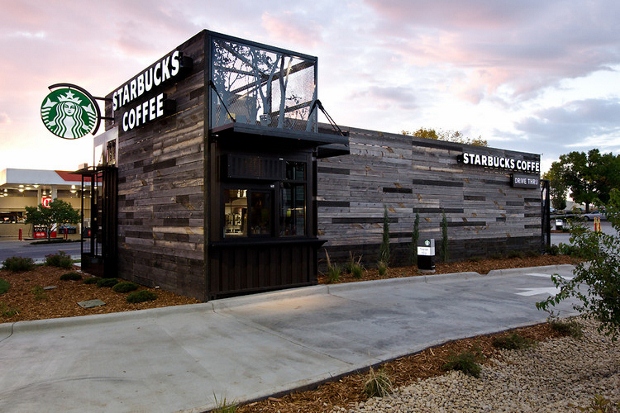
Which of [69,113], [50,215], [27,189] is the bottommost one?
[50,215]

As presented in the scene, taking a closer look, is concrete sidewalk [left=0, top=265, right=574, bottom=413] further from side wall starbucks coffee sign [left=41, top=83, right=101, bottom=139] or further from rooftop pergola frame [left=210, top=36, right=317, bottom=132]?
side wall starbucks coffee sign [left=41, top=83, right=101, bottom=139]

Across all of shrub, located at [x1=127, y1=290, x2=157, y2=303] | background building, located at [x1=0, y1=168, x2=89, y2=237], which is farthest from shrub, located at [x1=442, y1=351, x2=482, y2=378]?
background building, located at [x1=0, y1=168, x2=89, y2=237]

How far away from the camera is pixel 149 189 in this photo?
1080cm

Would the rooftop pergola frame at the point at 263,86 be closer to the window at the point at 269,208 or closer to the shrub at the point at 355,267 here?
the window at the point at 269,208

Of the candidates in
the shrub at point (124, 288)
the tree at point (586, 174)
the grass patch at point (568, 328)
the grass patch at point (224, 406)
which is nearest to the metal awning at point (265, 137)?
the shrub at point (124, 288)

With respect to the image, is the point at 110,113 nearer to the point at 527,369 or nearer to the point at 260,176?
the point at 260,176

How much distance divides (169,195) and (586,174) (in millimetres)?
77002

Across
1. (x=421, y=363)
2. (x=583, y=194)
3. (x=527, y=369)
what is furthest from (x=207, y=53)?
(x=583, y=194)

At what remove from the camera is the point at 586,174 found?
234ft

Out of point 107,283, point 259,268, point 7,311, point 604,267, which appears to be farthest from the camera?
point 107,283

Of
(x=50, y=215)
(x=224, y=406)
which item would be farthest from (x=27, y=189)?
(x=224, y=406)

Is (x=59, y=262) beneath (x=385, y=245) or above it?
beneath

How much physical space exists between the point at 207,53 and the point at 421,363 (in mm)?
6679

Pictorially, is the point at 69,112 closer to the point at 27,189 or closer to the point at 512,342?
the point at 512,342
